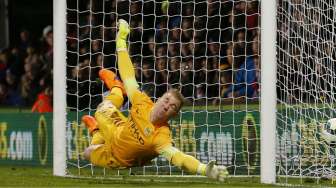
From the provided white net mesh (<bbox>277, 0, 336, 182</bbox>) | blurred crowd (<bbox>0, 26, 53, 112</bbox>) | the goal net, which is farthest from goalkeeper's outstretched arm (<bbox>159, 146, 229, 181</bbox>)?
blurred crowd (<bbox>0, 26, 53, 112</bbox>)

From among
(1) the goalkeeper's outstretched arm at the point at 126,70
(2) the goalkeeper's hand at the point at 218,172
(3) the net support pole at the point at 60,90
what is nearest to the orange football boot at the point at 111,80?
(1) the goalkeeper's outstretched arm at the point at 126,70

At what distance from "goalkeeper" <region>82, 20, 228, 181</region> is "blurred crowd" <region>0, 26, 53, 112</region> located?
21.3ft

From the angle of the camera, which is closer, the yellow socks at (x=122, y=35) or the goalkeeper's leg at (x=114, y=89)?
the yellow socks at (x=122, y=35)

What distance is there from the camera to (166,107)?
11.0 metres

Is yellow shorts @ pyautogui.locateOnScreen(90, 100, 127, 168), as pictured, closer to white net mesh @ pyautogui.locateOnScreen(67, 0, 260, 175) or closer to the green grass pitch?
the green grass pitch

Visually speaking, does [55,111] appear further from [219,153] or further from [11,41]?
[11,41]

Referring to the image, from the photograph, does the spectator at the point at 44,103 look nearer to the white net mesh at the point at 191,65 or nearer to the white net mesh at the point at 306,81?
the white net mesh at the point at 191,65

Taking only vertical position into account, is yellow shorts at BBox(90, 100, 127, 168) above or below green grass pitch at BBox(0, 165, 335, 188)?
above

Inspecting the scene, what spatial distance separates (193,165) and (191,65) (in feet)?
13.4

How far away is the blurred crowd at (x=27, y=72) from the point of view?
2025 centimetres

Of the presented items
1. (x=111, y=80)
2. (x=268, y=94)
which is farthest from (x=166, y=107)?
(x=268, y=94)

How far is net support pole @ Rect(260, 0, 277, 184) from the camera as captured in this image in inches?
491

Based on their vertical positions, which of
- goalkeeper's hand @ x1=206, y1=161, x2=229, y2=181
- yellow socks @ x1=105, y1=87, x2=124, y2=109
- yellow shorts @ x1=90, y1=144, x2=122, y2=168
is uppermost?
yellow socks @ x1=105, y1=87, x2=124, y2=109

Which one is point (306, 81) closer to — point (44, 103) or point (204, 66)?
point (204, 66)
